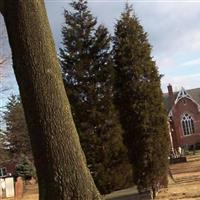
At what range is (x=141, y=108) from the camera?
61.3 ft

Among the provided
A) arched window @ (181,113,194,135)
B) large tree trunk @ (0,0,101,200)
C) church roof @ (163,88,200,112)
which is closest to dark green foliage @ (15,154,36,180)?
church roof @ (163,88,200,112)

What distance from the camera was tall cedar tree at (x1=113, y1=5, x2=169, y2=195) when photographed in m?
18.4

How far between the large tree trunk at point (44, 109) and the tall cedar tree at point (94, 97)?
33.6ft

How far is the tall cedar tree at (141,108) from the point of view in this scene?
18391 mm

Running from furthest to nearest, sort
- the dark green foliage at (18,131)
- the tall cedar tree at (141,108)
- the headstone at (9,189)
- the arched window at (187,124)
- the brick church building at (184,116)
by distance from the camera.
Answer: the arched window at (187,124) < the brick church building at (184,116) < the dark green foliage at (18,131) < the headstone at (9,189) < the tall cedar tree at (141,108)

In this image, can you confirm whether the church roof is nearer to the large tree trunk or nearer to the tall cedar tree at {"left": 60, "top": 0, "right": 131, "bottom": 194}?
the tall cedar tree at {"left": 60, "top": 0, "right": 131, "bottom": 194}

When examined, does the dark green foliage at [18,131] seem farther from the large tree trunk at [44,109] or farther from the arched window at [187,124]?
the large tree trunk at [44,109]

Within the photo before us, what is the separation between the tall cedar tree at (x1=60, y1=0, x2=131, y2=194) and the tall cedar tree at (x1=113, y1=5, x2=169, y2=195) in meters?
0.80

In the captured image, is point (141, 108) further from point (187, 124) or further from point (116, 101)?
point (187, 124)

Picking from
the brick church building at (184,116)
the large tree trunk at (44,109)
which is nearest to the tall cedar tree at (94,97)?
the large tree trunk at (44,109)

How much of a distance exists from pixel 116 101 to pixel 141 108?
0.91 m

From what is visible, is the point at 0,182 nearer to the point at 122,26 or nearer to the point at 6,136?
the point at 6,136

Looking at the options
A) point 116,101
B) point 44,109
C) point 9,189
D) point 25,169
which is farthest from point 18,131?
point 44,109

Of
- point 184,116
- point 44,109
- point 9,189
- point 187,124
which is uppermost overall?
point 184,116
